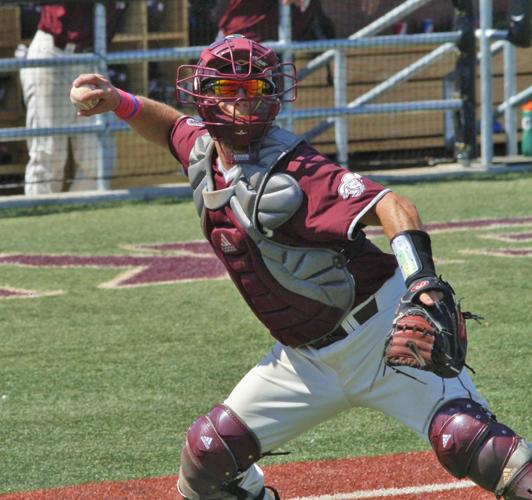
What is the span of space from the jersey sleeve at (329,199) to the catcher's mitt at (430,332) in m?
0.37

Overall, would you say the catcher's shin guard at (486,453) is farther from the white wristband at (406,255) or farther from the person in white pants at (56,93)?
the person in white pants at (56,93)

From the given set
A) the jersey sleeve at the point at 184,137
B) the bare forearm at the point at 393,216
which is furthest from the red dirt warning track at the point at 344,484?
the bare forearm at the point at 393,216

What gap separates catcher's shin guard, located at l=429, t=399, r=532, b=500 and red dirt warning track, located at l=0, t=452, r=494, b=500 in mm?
891

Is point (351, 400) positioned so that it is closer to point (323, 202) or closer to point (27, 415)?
point (323, 202)

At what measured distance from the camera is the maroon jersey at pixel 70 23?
11.9 meters

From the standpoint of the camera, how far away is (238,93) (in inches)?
165

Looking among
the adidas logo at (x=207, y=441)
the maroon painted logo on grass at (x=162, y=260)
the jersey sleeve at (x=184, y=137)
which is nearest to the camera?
the adidas logo at (x=207, y=441)

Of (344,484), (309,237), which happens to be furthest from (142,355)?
(309,237)

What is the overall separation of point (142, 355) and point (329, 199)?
327cm

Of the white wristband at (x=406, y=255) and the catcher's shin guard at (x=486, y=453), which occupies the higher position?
the white wristband at (x=406, y=255)

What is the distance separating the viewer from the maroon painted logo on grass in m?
8.92

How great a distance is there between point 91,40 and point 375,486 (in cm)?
794

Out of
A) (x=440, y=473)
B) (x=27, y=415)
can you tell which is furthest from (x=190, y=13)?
(x=440, y=473)

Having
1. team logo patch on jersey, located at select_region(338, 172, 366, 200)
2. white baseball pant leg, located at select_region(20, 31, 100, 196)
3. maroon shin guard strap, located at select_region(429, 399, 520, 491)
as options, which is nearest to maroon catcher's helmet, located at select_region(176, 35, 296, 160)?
team logo patch on jersey, located at select_region(338, 172, 366, 200)
